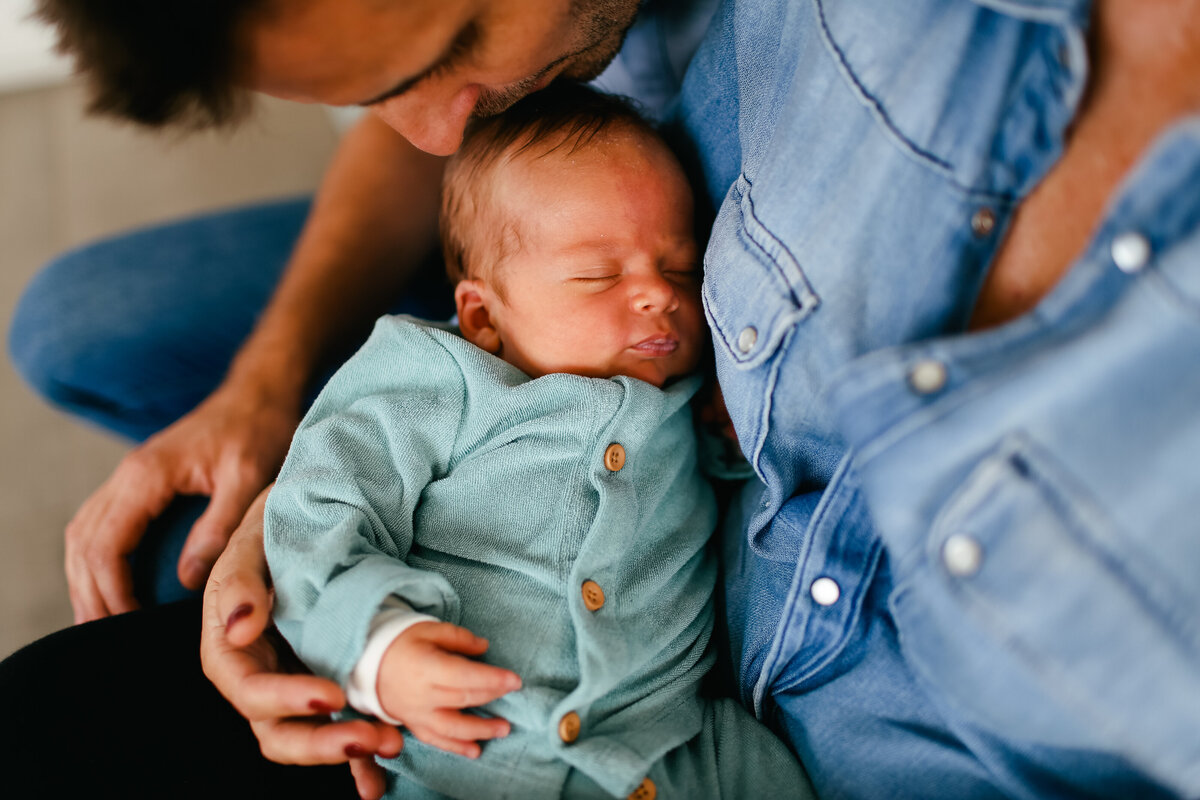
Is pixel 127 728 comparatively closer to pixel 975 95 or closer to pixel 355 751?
pixel 355 751

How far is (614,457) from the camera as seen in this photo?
91 centimetres

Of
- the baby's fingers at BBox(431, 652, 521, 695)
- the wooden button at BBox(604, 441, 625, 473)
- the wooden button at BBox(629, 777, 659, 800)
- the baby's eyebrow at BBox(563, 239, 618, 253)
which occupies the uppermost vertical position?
the baby's eyebrow at BBox(563, 239, 618, 253)

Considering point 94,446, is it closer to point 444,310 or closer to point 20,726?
point 444,310

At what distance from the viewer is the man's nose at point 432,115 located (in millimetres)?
839

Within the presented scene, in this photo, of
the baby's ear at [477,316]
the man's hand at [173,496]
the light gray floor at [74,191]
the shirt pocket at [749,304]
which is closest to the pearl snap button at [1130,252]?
the shirt pocket at [749,304]

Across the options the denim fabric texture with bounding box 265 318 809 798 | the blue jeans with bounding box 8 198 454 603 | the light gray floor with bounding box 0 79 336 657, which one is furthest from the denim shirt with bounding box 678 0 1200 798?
the light gray floor with bounding box 0 79 336 657

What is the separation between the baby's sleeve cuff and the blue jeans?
47 cm

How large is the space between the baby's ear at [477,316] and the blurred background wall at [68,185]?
152 centimetres

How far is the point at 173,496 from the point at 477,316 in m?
0.49

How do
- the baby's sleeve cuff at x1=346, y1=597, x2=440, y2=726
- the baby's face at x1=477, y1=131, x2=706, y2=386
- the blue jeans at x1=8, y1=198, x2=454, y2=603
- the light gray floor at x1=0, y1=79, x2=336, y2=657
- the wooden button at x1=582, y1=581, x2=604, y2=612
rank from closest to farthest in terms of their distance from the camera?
the baby's sleeve cuff at x1=346, y1=597, x2=440, y2=726, the wooden button at x1=582, y1=581, x2=604, y2=612, the baby's face at x1=477, y1=131, x2=706, y2=386, the blue jeans at x1=8, y1=198, x2=454, y2=603, the light gray floor at x1=0, y1=79, x2=336, y2=657

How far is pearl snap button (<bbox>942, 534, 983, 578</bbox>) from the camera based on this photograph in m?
0.58

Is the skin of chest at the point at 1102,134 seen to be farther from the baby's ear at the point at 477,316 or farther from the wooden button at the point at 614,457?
the baby's ear at the point at 477,316

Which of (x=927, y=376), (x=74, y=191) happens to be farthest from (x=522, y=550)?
(x=74, y=191)

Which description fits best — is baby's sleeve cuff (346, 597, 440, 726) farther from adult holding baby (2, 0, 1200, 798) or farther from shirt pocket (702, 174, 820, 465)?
shirt pocket (702, 174, 820, 465)
